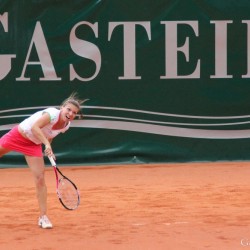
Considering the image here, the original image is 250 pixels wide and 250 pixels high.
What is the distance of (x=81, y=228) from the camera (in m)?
8.30

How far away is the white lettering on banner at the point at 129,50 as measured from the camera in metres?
12.8

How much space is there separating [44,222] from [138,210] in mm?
1389

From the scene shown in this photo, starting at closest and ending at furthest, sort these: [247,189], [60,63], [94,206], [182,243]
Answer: [182,243] → [94,206] → [247,189] → [60,63]

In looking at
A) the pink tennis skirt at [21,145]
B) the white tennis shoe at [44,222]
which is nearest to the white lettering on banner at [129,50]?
the pink tennis skirt at [21,145]

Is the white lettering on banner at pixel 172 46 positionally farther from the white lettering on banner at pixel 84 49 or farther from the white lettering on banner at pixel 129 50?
the white lettering on banner at pixel 84 49

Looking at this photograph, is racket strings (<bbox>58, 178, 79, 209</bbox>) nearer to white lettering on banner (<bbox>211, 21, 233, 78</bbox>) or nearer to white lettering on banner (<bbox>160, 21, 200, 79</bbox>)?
white lettering on banner (<bbox>160, 21, 200, 79</bbox>)

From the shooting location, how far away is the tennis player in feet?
26.9

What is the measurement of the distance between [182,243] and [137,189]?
10.9 feet

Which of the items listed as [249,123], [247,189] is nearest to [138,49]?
[249,123]

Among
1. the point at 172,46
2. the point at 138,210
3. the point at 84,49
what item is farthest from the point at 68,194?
the point at 172,46

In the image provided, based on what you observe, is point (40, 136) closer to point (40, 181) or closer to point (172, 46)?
point (40, 181)

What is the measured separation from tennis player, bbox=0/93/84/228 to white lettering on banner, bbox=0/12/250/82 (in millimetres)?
4357

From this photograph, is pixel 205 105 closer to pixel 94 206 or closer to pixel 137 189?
pixel 137 189

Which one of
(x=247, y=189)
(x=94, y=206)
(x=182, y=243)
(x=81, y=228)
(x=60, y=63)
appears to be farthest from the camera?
(x=60, y=63)
